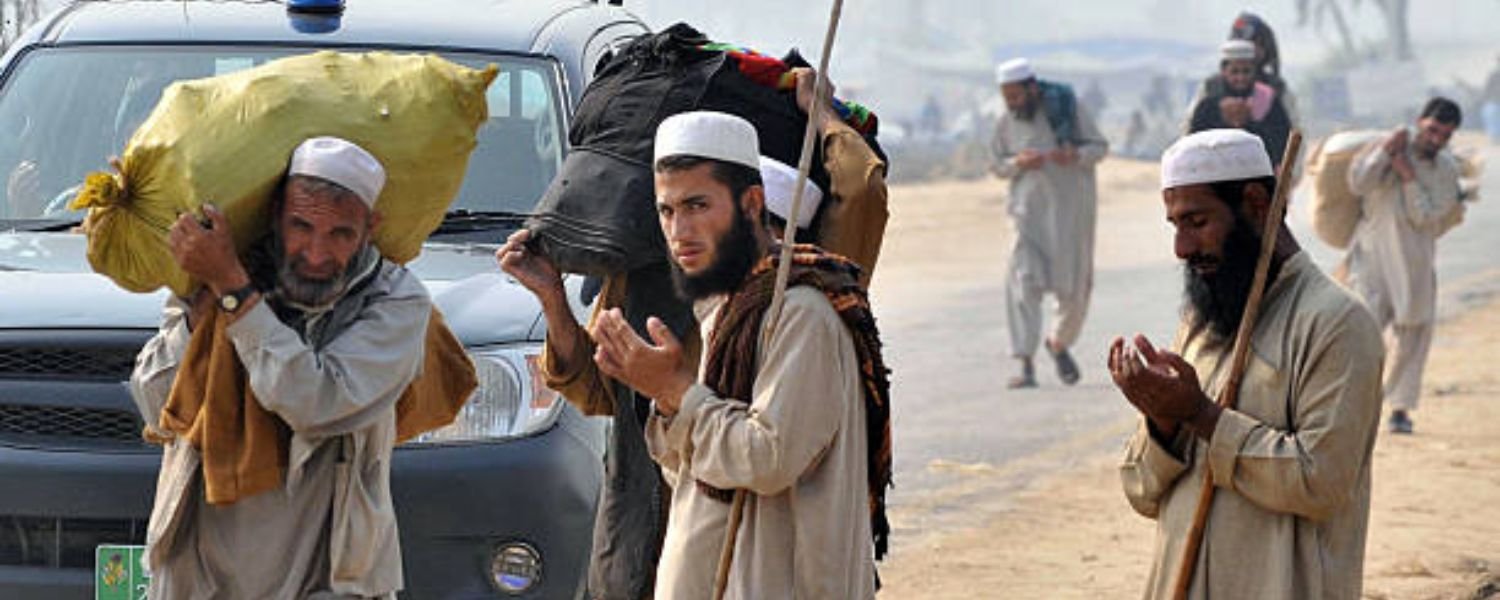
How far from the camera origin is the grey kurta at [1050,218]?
1590 cm

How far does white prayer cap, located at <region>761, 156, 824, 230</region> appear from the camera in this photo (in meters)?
5.34

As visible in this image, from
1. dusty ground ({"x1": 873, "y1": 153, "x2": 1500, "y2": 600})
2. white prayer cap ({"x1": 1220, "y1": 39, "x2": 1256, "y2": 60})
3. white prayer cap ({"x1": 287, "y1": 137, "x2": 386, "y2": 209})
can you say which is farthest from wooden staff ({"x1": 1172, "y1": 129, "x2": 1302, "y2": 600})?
white prayer cap ({"x1": 1220, "y1": 39, "x2": 1256, "y2": 60})

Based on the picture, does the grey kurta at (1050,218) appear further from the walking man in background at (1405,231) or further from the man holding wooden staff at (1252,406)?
the man holding wooden staff at (1252,406)

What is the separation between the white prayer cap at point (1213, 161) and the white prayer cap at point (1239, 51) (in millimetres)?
9471

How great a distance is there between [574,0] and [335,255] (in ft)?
11.2

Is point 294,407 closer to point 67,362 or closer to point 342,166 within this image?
point 342,166

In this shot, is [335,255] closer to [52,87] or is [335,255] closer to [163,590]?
[163,590]

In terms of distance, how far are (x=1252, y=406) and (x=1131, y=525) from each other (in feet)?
18.1

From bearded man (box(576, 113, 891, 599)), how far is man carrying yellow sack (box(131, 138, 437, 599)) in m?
0.50

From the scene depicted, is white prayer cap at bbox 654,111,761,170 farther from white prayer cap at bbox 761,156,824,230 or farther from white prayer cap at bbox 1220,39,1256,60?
white prayer cap at bbox 1220,39,1256,60

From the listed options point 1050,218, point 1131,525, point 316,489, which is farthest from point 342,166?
point 1050,218

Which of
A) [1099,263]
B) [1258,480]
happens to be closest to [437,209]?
[1258,480]

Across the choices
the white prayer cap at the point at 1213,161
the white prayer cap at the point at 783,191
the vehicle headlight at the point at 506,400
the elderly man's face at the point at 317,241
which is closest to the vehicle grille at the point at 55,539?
the vehicle headlight at the point at 506,400

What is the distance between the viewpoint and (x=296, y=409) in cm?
486
